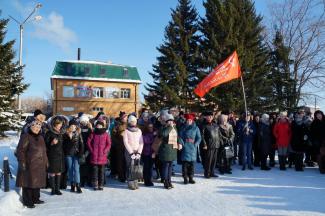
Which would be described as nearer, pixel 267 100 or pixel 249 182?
pixel 249 182

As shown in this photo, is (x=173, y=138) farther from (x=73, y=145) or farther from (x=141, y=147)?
(x=73, y=145)

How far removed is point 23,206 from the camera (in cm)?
757

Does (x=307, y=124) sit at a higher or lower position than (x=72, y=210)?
higher

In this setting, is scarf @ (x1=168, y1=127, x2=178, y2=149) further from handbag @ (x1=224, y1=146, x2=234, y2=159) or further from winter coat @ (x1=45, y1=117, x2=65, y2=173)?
winter coat @ (x1=45, y1=117, x2=65, y2=173)

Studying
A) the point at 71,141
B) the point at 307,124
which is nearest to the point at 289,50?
the point at 307,124

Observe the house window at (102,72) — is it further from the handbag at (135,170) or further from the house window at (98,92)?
the handbag at (135,170)

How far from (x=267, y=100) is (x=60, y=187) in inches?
1000

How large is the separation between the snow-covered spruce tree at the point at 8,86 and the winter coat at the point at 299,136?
55.3 ft

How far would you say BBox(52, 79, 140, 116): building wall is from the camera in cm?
4641

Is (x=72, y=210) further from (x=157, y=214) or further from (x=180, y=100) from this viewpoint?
(x=180, y=100)

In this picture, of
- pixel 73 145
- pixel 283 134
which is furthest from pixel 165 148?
pixel 283 134

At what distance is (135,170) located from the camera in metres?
9.40

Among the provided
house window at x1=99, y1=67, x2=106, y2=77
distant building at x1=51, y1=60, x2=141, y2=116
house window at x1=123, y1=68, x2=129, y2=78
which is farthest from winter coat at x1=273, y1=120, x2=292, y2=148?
house window at x1=123, y1=68, x2=129, y2=78

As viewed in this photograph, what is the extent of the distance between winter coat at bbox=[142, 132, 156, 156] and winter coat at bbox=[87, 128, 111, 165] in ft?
3.53
